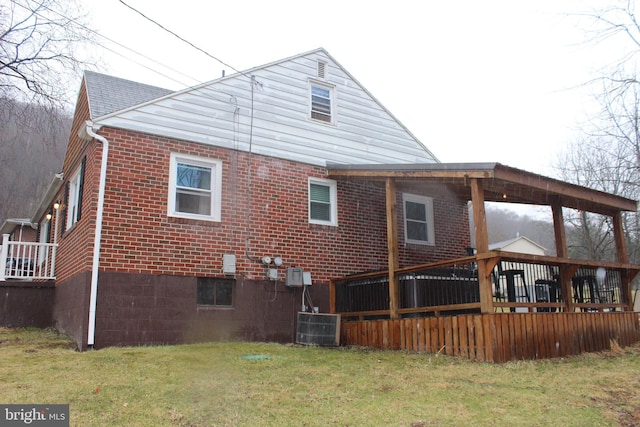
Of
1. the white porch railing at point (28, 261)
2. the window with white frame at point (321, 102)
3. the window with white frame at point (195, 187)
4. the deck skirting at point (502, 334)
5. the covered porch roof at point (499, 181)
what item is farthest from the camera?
the window with white frame at point (321, 102)

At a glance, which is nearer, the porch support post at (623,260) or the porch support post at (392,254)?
the porch support post at (392,254)

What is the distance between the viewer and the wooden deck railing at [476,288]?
337 inches

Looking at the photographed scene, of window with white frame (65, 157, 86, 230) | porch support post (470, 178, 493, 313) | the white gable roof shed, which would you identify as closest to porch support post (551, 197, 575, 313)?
porch support post (470, 178, 493, 313)

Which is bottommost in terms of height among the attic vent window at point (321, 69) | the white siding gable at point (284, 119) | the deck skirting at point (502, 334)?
the deck skirting at point (502, 334)

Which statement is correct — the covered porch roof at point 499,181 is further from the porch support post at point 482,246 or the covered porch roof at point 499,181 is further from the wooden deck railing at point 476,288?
the wooden deck railing at point 476,288

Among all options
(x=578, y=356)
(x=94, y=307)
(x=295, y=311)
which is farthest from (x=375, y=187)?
(x=94, y=307)

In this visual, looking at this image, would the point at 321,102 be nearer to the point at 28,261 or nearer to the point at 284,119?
the point at 284,119

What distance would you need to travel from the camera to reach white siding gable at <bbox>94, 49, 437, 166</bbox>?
9.85m

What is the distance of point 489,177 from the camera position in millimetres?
7895

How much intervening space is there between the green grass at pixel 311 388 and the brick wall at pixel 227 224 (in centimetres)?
174

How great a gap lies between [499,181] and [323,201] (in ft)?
13.4

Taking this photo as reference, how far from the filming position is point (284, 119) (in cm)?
1127

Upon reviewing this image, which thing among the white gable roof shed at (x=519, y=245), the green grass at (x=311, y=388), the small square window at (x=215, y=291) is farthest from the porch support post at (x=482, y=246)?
the white gable roof shed at (x=519, y=245)

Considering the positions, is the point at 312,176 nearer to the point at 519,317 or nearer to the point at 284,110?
the point at 284,110
